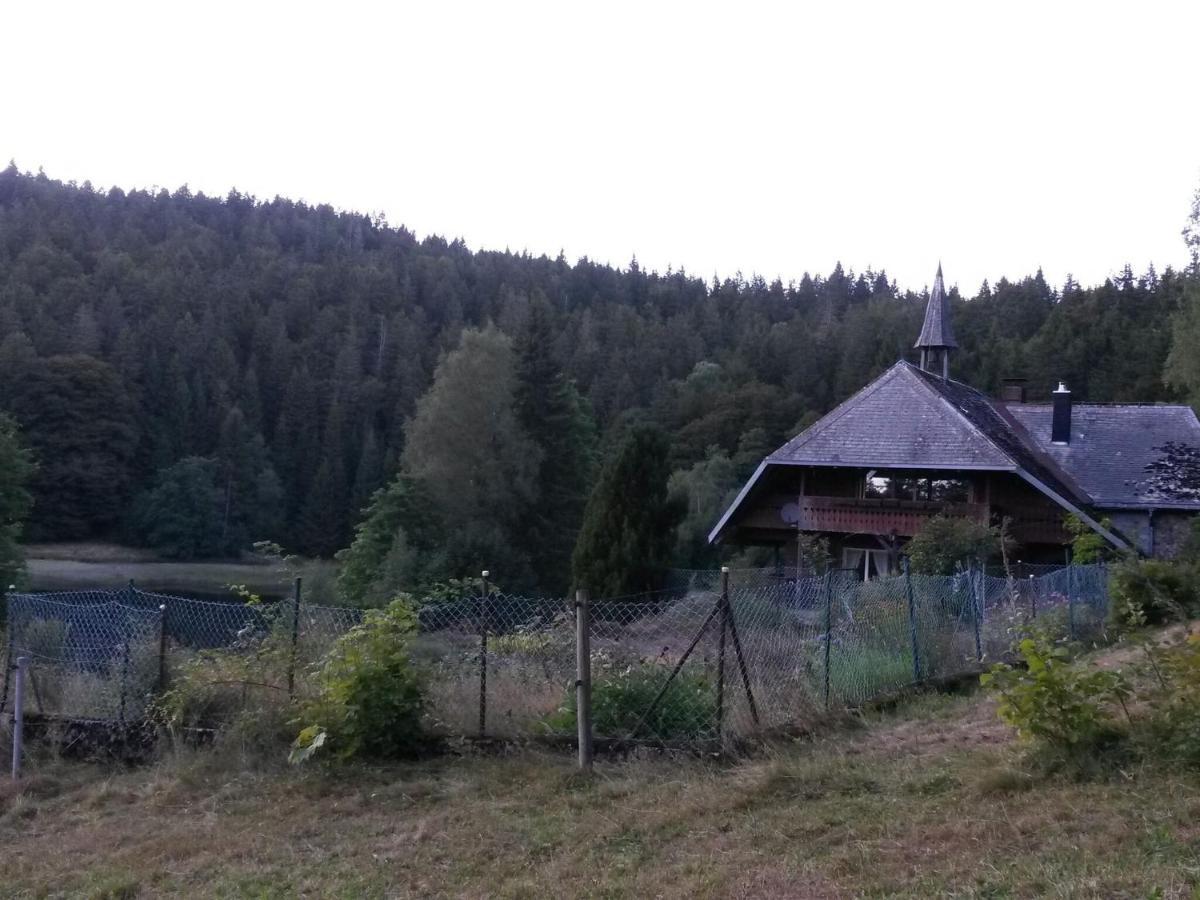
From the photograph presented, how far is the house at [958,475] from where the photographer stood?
2639 cm

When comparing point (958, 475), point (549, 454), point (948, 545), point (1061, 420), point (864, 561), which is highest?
point (1061, 420)

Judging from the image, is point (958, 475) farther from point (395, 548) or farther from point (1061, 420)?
point (395, 548)

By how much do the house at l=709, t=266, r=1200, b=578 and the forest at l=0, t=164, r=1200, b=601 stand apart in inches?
153

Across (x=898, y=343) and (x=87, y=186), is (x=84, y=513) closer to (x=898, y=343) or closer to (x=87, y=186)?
(x=898, y=343)

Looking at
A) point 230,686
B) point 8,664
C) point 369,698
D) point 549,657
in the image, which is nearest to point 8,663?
point 8,664

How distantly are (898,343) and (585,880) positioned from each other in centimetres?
7128

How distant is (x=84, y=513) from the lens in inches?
2581

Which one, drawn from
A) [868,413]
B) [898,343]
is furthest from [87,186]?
[868,413]

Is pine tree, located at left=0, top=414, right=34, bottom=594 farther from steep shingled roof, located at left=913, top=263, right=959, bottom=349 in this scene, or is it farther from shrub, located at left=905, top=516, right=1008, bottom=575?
steep shingled roof, located at left=913, top=263, right=959, bottom=349

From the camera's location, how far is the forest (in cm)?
4547

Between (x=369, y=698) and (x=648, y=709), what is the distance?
1.91 metres

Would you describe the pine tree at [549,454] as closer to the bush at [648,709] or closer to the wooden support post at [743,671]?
the bush at [648,709]

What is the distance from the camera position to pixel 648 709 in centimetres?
787

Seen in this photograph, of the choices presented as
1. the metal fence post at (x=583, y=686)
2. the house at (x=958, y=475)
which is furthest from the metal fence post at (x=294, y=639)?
the house at (x=958, y=475)
